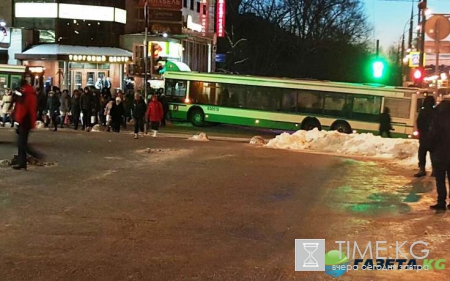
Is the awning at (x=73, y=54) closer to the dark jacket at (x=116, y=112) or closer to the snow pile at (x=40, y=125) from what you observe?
the snow pile at (x=40, y=125)

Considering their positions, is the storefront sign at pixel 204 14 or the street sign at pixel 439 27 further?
the storefront sign at pixel 204 14

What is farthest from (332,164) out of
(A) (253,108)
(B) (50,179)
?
(A) (253,108)

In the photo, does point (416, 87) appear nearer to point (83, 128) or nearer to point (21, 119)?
point (83, 128)

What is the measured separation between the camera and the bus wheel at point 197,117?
33219mm

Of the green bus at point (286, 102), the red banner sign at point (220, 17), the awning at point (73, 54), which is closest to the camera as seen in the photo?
the green bus at point (286, 102)

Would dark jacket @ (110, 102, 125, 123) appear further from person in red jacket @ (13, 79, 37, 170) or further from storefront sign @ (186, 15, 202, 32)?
storefront sign @ (186, 15, 202, 32)

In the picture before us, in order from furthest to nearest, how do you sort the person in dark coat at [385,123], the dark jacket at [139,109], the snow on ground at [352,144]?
the person in dark coat at [385,123], the dark jacket at [139,109], the snow on ground at [352,144]

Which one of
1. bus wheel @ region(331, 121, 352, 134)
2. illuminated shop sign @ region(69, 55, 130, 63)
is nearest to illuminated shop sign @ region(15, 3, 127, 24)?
illuminated shop sign @ region(69, 55, 130, 63)

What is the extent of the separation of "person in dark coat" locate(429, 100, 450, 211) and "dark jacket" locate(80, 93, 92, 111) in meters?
18.2

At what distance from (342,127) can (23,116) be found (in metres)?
19.5

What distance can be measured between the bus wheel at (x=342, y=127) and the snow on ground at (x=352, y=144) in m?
7.42

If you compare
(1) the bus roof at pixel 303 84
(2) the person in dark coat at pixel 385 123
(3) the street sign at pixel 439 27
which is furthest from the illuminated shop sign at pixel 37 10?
(3) the street sign at pixel 439 27

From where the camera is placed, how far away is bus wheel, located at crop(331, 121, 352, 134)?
30.0 meters

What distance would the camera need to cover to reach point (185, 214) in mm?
9422
